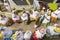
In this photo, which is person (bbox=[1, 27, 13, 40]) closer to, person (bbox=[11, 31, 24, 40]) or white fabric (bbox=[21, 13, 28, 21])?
person (bbox=[11, 31, 24, 40])

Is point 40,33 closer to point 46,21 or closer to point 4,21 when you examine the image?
point 46,21

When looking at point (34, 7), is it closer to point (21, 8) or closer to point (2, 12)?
point (21, 8)

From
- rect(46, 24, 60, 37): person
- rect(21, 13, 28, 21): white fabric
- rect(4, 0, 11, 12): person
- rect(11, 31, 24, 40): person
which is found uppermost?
rect(4, 0, 11, 12): person

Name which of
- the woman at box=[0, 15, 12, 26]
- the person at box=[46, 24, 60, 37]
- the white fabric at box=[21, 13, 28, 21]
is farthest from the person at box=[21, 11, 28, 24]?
the person at box=[46, 24, 60, 37]

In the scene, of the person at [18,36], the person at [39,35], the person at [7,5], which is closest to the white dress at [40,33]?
the person at [39,35]

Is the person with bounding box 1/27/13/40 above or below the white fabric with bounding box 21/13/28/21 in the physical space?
below

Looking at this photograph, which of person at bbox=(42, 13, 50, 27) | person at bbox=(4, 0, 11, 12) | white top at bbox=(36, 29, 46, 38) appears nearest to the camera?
white top at bbox=(36, 29, 46, 38)

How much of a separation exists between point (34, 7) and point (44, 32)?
0.97ft

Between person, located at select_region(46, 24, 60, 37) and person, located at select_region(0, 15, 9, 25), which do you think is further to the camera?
person, located at select_region(0, 15, 9, 25)

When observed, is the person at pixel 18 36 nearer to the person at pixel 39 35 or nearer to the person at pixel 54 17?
the person at pixel 39 35

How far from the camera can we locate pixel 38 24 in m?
1.63

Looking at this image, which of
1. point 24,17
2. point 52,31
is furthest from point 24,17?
point 52,31

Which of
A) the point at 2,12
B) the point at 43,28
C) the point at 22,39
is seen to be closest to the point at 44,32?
the point at 43,28

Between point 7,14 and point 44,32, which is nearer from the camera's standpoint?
point 44,32
